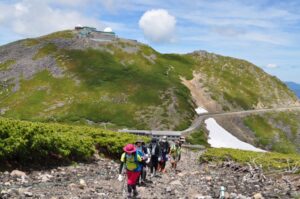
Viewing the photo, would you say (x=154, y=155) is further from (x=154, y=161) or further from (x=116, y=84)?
(x=116, y=84)

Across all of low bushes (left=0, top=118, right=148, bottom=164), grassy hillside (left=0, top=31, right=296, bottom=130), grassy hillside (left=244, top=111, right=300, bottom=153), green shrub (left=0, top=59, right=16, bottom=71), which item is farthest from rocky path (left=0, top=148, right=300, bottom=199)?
green shrub (left=0, top=59, right=16, bottom=71)

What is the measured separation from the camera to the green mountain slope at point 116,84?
115000 millimetres

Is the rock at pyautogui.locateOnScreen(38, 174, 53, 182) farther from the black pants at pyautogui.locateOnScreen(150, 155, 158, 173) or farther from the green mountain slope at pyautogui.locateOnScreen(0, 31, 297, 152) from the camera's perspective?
the green mountain slope at pyautogui.locateOnScreen(0, 31, 297, 152)

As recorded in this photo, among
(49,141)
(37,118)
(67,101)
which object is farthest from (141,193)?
(67,101)

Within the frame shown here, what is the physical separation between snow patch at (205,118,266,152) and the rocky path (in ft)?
247

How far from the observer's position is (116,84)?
134 metres

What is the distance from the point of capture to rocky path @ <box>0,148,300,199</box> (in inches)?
A: 796

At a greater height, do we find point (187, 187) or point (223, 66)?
point (223, 66)

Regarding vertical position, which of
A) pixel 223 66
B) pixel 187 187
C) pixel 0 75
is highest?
pixel 223 66

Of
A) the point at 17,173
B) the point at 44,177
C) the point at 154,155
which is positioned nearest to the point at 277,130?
the point at 154,155

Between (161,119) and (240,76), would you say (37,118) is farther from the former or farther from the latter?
(240,76)

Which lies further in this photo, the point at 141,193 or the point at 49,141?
the point at 49,141

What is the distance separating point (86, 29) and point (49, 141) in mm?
139779

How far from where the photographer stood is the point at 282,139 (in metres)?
128
